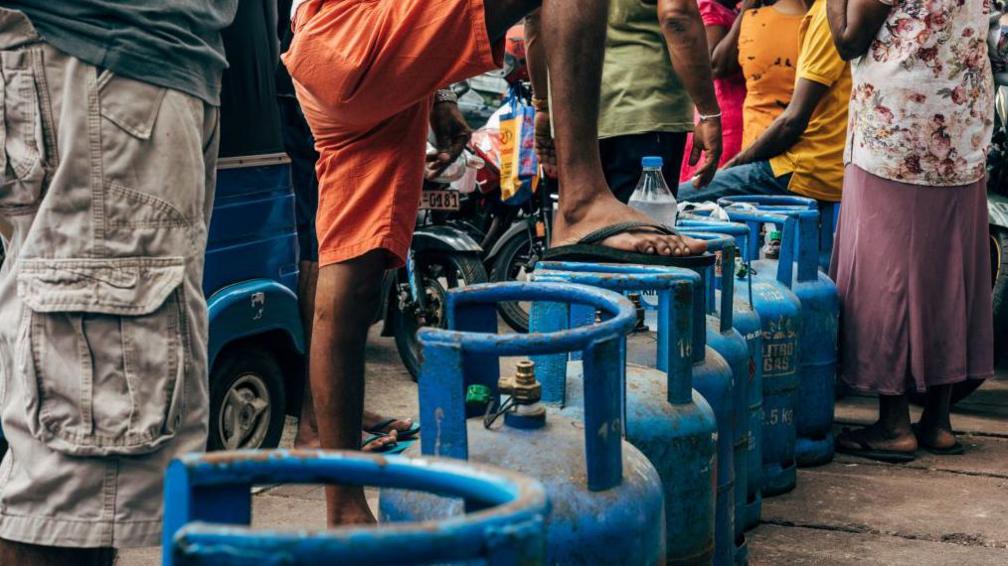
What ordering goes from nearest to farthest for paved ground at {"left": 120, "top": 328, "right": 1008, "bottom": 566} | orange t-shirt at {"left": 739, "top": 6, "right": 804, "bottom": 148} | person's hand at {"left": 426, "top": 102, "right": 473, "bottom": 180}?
paved ground at {"left": 120, "top": 328, "right": 1008, "bottom": 566}
person's hand at {"left": 426, "top": 102, "right": 473, "bottom": 180}
orange t-shirt at {"left": 739, "top": 6, "right": 804, "bottom": 148}

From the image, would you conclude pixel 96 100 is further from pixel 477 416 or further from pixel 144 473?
pixel 477 416

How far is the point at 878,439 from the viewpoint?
16.0 ft

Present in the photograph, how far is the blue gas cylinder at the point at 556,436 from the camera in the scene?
6.02 feet

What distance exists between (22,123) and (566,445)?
3.30 feet

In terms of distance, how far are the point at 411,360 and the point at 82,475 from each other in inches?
151

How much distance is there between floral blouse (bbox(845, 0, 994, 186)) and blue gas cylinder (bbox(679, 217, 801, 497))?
2.60 ft

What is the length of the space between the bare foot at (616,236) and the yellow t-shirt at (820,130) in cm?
285

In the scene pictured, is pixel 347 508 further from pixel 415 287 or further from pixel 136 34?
pixel 415 287

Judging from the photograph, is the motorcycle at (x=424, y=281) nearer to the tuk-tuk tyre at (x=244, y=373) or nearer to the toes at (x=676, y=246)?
the tuk-tuk tyre at (x=244, y=373)

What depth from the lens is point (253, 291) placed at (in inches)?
160

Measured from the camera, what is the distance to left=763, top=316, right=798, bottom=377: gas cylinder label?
13.8 feet

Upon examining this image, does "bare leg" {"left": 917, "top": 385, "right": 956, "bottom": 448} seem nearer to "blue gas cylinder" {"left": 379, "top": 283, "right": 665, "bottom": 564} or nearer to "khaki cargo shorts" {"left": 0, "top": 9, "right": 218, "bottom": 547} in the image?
"blue gas cylinder" {"left": 379, "top": 283, "right": 665, "bottom": 564}

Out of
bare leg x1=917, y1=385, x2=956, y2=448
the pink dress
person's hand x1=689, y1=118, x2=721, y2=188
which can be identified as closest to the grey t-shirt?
person's hand x1=689, y1=118, x2=721, y2=188

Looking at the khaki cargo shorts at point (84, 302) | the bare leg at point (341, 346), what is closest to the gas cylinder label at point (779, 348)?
the bare leg at point (341, 346)
